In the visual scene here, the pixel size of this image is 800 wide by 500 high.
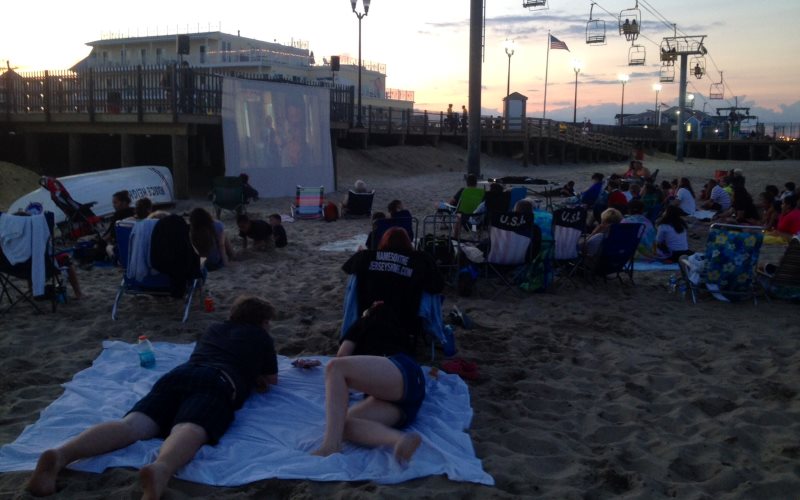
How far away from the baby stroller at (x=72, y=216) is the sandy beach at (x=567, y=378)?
1865 millimetres

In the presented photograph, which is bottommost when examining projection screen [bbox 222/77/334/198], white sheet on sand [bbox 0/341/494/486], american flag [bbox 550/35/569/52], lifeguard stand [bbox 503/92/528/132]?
white sheet on sand [bbox 0/341/494/486]

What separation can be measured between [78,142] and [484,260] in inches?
586

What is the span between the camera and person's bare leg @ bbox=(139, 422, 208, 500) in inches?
112

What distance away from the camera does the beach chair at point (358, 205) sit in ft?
42.6

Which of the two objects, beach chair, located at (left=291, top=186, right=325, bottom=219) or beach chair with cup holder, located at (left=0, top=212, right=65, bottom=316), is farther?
beach chair, located at (left=291, top=186, right=325, bottom=219)

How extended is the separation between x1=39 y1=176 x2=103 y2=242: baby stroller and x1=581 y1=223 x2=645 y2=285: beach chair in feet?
21.9

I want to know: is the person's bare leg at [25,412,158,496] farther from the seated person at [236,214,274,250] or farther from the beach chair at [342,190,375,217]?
the beach chair at [342,190,375,217]

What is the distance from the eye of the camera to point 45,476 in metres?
2.97

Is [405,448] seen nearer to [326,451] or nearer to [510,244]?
[326,451]

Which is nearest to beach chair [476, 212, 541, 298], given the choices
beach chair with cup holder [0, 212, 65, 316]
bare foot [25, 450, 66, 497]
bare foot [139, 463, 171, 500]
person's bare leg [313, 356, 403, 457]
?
person's bare leg [313, 356, 403, 457]

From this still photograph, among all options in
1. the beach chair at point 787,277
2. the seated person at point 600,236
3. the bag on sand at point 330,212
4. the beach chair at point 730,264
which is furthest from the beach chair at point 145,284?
the bag on sand at point 330,212

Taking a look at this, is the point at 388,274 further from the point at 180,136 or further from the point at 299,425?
the point at 180,136

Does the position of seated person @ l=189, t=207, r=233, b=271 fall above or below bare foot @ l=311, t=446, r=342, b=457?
above

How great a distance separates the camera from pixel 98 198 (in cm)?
1167
